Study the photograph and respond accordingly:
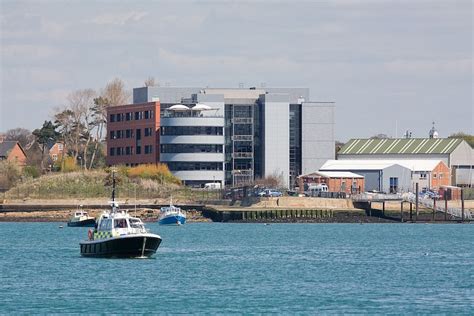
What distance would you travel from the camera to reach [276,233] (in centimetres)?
12875

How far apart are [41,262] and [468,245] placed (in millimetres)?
38236

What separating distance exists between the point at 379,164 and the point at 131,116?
34.4 m

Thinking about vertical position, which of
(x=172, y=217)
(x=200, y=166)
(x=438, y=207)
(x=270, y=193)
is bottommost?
(x=172, y=217)

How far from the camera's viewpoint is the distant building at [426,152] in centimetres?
18575

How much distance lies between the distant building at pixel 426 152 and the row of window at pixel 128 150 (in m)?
26.5

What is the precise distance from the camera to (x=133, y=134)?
617ft

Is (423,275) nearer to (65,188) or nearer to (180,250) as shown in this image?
(180,250)

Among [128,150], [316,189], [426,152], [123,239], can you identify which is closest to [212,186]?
[316,189]

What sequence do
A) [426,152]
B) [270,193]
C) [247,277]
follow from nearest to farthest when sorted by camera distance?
1. [247,277]
2. [270,193]
3. [426,152]

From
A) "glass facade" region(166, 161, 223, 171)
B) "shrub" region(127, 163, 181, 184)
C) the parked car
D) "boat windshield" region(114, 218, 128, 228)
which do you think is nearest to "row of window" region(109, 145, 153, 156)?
"shrub" region(127, 163, 181, 184)

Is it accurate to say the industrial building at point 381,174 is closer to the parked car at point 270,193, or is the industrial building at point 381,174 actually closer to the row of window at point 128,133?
the parked car at point 270,193

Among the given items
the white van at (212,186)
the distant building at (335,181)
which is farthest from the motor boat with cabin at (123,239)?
the white van at (212,186)

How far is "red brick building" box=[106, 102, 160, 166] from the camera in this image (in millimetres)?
182000

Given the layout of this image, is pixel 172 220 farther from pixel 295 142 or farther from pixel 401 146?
pixel 401 146
